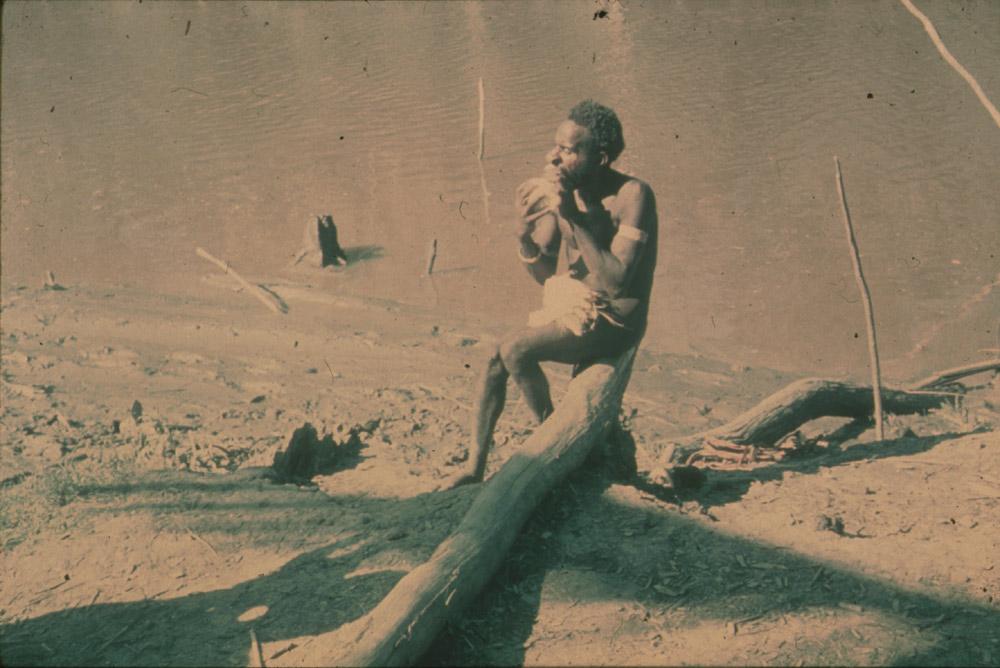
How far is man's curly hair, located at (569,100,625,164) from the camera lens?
3814 millimetres

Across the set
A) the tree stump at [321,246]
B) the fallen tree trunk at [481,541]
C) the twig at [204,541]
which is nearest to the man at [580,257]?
the fallen tree trunk at [481,541]

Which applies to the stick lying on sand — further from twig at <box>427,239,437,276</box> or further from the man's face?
twig at <box>427,239,437,276</box>

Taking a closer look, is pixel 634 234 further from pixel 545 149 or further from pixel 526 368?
pixel 545 149

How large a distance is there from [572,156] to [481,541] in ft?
5.68

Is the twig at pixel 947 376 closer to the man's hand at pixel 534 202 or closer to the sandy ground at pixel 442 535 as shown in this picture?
the sandy ground at pixel 442 535

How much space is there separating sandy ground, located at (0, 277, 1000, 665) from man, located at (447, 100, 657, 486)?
1.86 ft

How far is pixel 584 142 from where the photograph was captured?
384cm

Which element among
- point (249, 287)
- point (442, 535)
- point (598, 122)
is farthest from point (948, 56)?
point (249, 287)

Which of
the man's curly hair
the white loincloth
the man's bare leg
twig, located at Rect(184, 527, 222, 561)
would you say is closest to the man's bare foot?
the man's bare leg

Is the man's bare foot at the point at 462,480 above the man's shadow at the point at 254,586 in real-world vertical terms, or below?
below

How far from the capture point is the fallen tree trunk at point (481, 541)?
9.43ft

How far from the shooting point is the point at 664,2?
774 inches

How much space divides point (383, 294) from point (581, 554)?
5799mm

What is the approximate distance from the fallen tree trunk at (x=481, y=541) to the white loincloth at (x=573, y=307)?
0.96ft
